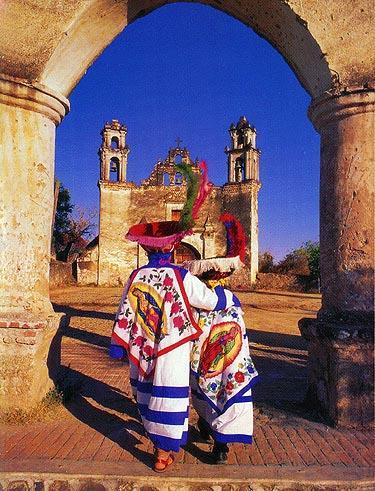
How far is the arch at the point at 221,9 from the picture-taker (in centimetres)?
362

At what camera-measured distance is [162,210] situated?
25891mm

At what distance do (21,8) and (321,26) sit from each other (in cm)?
268

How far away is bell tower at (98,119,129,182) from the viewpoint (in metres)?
26.3

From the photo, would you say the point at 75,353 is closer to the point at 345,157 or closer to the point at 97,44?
the point at 97,44

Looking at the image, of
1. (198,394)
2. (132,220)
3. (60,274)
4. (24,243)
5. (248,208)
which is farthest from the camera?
(132,220)

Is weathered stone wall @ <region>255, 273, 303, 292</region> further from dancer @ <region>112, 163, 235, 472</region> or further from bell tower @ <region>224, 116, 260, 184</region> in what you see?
dancer @ <region>112, 163, 235, 472</region>

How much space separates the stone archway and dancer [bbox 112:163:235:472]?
3.52 ft

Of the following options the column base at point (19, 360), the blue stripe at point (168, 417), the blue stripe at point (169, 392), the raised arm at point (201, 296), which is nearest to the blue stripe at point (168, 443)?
the blue stripe at point (168, 417)

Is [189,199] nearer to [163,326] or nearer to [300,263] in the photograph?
[163,326]

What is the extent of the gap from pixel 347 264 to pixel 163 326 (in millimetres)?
1740

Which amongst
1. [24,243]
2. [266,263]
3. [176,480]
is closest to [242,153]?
[266,263]

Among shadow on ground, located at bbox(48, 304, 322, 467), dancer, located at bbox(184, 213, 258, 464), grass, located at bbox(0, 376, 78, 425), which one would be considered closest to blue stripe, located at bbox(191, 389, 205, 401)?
dancer, located at bbox(184, 213, 258, 464)

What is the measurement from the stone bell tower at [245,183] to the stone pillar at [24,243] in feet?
67.5

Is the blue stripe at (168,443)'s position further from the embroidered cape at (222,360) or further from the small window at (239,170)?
the small window at (239,170)
